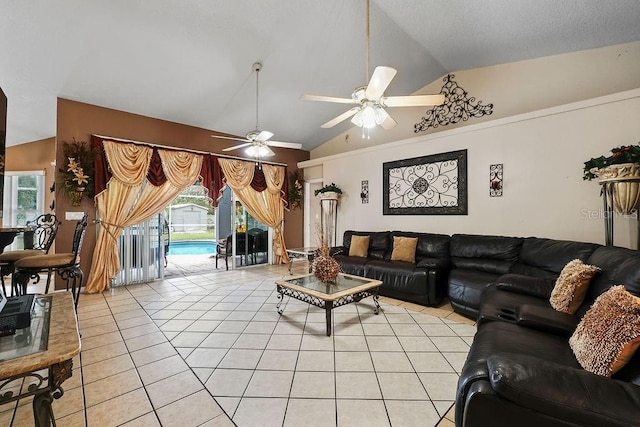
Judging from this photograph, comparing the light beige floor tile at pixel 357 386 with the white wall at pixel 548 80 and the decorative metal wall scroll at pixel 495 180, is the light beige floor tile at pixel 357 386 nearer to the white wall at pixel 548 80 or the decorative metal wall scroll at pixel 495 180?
the decorative metal wall scroll at pixel 495 180

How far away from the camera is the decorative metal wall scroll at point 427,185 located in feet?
14.3

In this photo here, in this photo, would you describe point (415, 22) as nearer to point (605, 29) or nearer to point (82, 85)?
point (605, 29)

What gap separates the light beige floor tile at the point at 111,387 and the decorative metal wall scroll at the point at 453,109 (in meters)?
5.25

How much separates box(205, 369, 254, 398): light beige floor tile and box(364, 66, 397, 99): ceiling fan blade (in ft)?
8.47

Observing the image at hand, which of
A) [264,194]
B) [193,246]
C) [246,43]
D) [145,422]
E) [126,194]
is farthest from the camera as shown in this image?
[193,246]

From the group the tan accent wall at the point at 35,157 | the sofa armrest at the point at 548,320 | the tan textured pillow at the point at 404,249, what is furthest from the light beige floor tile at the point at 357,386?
the tan accent wall at the point at 35,157

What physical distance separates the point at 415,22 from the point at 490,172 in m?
2.32

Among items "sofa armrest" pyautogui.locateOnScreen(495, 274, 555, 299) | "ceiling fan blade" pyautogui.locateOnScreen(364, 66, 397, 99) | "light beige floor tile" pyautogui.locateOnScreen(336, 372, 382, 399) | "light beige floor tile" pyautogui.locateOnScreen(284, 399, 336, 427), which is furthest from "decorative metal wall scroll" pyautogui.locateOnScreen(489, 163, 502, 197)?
"light beige floor tile" pyautogui.locateOnScreen(284, 399, 336, 427)

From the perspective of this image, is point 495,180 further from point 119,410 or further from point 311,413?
Answer: point 119,410

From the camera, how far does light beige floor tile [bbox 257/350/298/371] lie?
7.23 ft

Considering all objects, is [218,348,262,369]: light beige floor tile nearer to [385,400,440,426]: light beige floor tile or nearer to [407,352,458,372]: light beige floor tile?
[385,400,440,426]: light beige floor tile

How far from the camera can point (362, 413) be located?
169cm

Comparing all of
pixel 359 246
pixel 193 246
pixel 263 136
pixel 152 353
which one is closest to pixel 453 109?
pixel 359 246

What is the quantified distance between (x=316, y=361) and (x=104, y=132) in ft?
15.9
